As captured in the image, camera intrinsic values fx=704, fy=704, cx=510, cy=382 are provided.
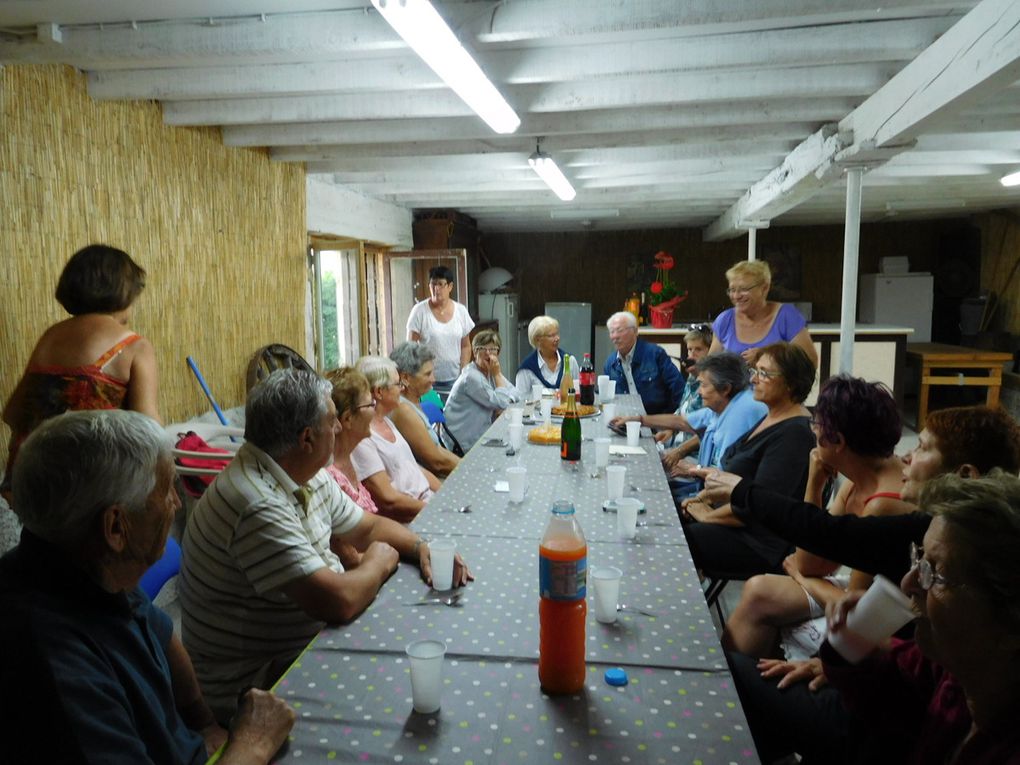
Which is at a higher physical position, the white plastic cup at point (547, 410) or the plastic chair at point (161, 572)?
the white plastic cup at point (547, 410)

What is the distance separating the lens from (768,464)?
2.67 meters

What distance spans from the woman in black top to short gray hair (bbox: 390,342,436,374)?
1590mm

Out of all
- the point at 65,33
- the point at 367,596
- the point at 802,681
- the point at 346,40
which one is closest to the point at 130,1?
the point at 65,33

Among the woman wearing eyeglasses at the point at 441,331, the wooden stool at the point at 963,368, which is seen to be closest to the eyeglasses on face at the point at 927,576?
the woman wearing eyeglasses at the point at 441,331

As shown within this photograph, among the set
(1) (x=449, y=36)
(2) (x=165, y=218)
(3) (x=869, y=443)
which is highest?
(1) (x=449, y=36)

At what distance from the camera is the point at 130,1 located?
2.64m

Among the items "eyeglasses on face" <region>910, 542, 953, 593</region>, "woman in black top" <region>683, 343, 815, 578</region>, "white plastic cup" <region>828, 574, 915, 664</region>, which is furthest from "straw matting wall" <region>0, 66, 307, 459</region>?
"eyeglasses on face" <region>910, 542, 953, 593</region>

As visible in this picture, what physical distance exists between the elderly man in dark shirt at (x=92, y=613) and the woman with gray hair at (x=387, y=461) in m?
1.40

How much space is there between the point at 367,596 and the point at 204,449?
2.06 meters

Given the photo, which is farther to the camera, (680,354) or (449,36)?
(680,354)

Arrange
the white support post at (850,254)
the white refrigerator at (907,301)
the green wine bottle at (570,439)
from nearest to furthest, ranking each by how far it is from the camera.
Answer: the green wine bottle at (570,439)
the white support post at (850,254)
the white refrigerator at (907,301)

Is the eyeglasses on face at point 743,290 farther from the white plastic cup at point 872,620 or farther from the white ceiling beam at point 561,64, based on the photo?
the white plastic cup at point 872,620

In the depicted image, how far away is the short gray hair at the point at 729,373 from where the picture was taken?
130 inches

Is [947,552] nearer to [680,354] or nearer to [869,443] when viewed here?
[869,443]
